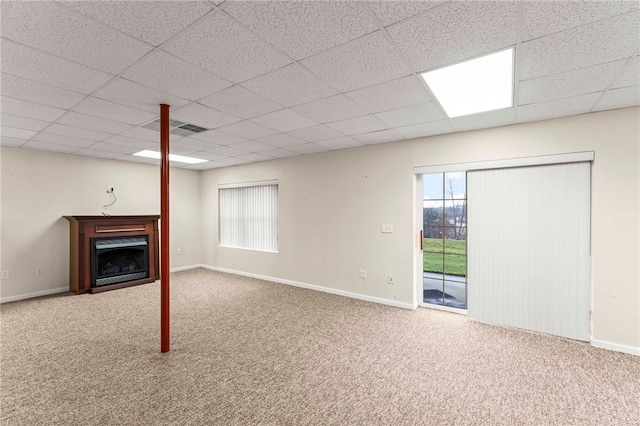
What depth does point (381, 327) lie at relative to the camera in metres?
3.54

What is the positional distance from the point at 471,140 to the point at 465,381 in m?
2.82

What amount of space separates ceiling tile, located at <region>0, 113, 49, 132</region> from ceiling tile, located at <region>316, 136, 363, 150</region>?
11.3 feet

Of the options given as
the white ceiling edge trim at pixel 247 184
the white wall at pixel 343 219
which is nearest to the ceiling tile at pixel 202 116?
the white wall at pixel 343 219

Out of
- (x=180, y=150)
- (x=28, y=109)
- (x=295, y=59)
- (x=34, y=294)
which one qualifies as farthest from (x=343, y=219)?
(x=34, y=294)

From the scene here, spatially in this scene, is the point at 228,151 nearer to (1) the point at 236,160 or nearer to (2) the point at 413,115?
(1) the point at 236,160

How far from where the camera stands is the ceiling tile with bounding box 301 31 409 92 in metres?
1.89

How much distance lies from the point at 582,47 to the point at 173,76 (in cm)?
288

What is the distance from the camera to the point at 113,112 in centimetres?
308

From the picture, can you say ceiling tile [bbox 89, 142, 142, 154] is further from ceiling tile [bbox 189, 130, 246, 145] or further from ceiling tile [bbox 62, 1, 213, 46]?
ceiling tile [bbox 62, 1, 213, 46]

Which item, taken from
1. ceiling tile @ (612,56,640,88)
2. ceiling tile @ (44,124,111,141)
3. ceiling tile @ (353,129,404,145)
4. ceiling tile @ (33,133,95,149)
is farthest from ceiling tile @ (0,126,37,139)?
ceiling tile @ (612,56,640,88)

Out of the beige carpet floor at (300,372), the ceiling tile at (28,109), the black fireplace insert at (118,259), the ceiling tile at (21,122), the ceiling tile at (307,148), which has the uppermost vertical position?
the ceiling tile at (307,148)

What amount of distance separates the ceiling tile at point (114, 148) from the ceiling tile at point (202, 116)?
199cm

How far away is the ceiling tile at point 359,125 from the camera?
336 cm

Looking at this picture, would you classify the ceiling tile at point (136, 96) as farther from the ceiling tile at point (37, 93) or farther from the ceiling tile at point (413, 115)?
the ceiling tile at point (413, 115)
